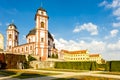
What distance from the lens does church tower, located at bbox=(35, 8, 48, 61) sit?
201 ft

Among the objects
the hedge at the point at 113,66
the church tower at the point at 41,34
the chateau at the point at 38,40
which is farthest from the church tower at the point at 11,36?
the hedge at the point at 113,66

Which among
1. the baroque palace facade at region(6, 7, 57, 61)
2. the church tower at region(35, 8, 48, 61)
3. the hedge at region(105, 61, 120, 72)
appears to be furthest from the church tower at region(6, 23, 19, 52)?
the hedge at region(105, 61, 120, 72)

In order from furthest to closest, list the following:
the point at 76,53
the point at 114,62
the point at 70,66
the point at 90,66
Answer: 1. the point at 76,53
2. the point at 70,66
3. the point at 90,66
4. the point at 114,62

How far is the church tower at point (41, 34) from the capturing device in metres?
61.2

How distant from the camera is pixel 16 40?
8200 cm

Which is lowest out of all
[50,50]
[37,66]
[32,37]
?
[37,66]

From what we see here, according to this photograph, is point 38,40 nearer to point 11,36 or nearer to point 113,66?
point 11,36

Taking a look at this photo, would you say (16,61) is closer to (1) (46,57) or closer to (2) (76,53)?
(1) (46,57)

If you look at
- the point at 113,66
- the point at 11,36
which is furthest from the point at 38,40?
the point at 113,66

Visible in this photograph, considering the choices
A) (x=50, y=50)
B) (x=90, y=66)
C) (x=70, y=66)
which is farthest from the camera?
(x=50, y=50)

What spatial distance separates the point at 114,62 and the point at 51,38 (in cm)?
3446

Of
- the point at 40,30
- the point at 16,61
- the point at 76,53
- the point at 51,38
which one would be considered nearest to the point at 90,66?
the point at 16,61

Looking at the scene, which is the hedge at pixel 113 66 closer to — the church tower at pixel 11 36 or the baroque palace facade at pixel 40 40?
the baroque palace facade at pixel 40 40

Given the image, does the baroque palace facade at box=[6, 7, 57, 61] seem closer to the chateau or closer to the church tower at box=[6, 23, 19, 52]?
the chateau
